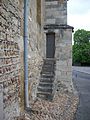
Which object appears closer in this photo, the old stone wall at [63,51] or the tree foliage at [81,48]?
the old stone wall at [63,51]

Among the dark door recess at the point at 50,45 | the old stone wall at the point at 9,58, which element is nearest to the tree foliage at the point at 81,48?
the dark door recess at the point at 50,45

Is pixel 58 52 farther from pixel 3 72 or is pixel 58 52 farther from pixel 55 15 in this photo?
pixel 3 72

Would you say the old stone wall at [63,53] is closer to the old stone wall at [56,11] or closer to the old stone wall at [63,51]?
the old stone wall at [63,51]

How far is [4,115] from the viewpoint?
464 cm

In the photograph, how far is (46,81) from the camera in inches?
389

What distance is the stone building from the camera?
15.8ft

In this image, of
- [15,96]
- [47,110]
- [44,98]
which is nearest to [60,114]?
[47,110]

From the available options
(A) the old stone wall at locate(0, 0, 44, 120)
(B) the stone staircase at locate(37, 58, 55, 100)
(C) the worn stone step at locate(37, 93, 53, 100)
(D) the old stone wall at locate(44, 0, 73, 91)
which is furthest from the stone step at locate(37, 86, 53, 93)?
(A) the old stone wall at locate(0, 0, 44, 120)

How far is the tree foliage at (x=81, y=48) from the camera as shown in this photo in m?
50.8

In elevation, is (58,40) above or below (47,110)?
above

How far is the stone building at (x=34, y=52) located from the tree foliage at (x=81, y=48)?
38.1 metres

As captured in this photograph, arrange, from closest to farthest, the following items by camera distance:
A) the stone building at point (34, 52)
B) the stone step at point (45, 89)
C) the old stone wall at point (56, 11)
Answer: the stone building at point (34, 52) → the stone step at point (45, 89) → the old stone wall at point (56, 11)

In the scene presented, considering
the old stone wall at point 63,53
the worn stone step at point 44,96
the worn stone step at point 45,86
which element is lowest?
the worn stone step at point 44,96

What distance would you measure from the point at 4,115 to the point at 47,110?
3.06 meters
